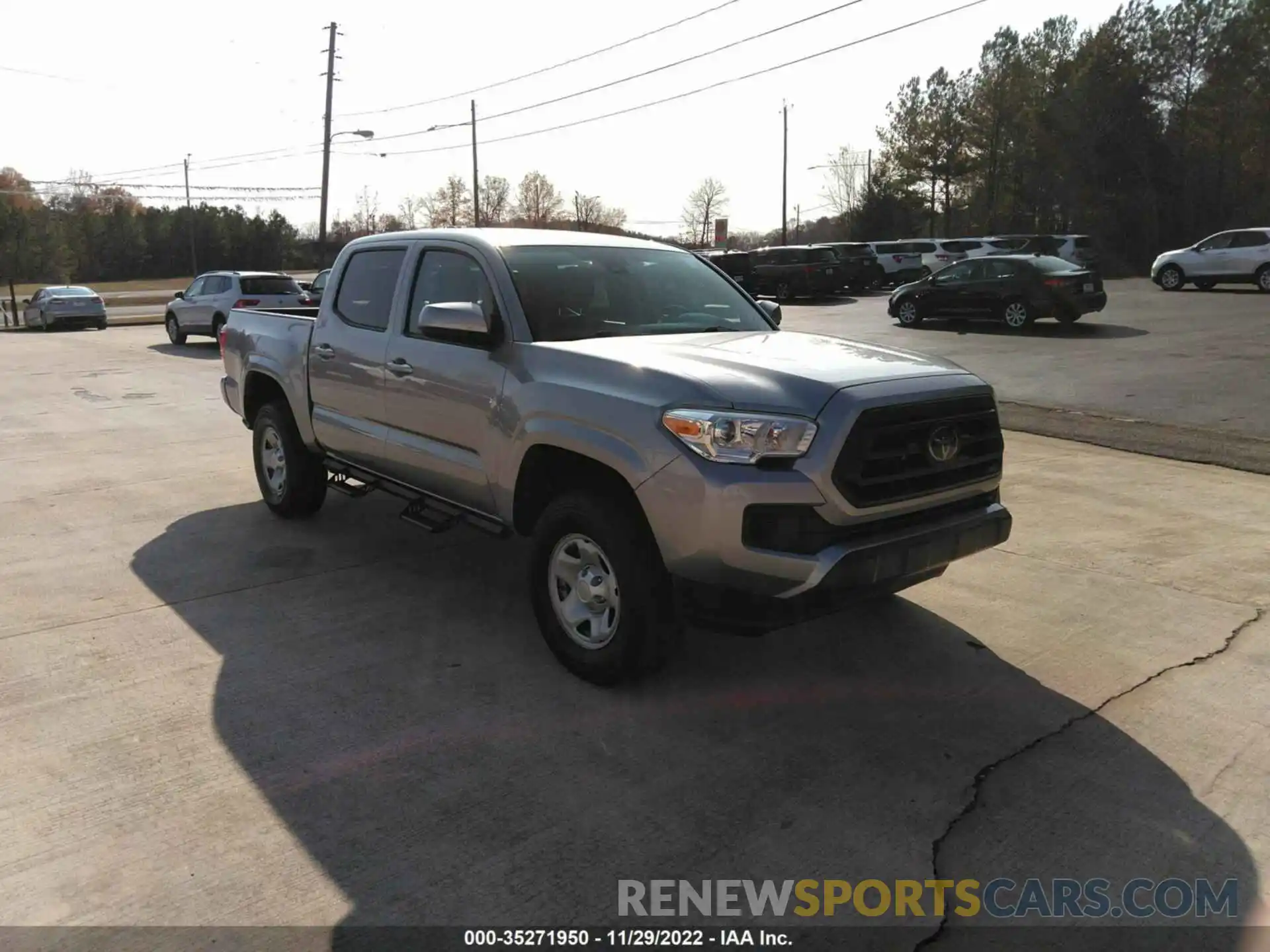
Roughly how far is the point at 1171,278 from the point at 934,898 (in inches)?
1226

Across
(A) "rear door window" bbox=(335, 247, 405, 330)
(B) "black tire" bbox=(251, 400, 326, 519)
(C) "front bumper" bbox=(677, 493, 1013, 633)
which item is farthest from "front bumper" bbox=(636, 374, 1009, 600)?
(B) "black tire" bbox=(251, 400, 326, 519)

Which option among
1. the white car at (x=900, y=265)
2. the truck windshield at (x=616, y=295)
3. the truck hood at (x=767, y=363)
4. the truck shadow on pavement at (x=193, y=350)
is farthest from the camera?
the white car at (x=900, y=265)

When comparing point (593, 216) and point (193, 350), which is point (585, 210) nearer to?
point (593, 216)

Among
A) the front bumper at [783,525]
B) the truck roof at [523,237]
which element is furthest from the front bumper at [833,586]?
the truck roof at [523,237]

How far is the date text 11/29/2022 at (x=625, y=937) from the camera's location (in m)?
2.68

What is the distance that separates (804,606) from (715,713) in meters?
0.70

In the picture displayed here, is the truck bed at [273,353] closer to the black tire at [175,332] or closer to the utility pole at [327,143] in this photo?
the black tire at [175,332]

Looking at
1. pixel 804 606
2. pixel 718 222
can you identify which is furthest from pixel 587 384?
pixel 718 222

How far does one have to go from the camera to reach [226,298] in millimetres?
21969

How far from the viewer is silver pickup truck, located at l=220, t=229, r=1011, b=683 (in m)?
3.60

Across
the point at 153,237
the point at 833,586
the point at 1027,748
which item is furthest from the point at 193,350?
the point at 153,237

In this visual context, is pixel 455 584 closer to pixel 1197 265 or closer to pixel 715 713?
pixel 715 713

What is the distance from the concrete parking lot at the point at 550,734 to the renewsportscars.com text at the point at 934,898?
51 millimetres

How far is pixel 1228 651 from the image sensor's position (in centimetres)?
457
